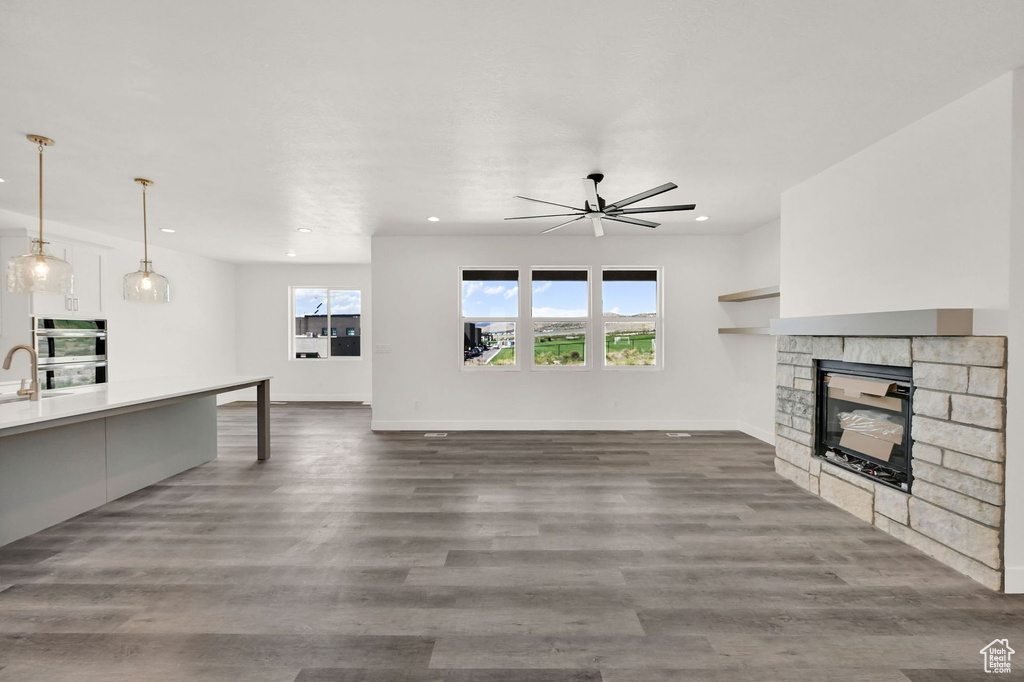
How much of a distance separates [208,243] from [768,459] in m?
7.89

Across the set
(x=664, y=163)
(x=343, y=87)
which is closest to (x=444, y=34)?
(x=343, y=87)

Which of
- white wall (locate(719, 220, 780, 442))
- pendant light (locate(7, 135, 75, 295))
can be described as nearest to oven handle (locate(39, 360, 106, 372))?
pendant light (locate(7, 135, 75, 295))

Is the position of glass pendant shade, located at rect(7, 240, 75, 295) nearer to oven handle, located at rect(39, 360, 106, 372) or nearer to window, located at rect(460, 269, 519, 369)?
oven handle, located at rect(39, 360, 106, 372)

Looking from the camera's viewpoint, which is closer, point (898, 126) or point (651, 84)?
point (651, 84)

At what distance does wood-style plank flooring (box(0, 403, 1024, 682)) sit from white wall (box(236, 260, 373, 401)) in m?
4.97

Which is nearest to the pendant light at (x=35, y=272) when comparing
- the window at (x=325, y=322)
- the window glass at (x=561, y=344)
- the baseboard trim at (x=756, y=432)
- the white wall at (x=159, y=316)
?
the white wall at (x=159, y=316)

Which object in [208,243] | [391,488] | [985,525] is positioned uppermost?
[208,243]

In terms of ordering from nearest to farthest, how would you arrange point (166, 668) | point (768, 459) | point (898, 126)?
point (166, 668), point (898, 126), point (768, 459)

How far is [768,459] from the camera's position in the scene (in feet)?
15.5

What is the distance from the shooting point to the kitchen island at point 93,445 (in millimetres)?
2818

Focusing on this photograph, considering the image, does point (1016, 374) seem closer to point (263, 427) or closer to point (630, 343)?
point (630, 343)

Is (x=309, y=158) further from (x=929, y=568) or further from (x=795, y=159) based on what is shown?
(x=929, y=568)

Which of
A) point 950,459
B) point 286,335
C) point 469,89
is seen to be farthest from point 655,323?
point 286,335

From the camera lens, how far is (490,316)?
6352 mm
